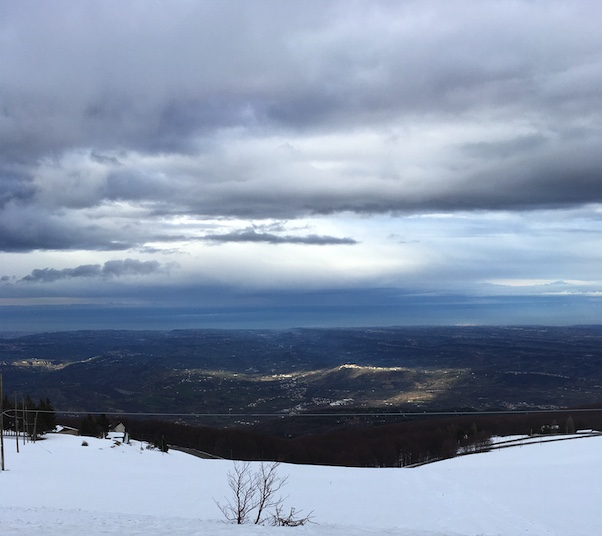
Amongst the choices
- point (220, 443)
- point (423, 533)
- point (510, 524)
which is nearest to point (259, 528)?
point (423, 533)

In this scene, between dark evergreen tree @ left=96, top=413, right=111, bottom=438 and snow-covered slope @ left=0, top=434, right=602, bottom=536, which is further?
dark evergreen tree @ left=96, top=413, right=111, bottom=438

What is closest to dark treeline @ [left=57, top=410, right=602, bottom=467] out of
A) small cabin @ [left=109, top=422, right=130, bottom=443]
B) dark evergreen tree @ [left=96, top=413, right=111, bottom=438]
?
small cabin @ [left=109, top=422, right=130, bottom=443]

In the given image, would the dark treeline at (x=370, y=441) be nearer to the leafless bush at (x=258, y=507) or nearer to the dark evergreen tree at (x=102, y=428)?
the dark evergreen tree at (x=102, y=428)

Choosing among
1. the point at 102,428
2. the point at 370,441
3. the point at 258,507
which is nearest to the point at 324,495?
the point at 258,507

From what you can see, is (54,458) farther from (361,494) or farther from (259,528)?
(259,528)

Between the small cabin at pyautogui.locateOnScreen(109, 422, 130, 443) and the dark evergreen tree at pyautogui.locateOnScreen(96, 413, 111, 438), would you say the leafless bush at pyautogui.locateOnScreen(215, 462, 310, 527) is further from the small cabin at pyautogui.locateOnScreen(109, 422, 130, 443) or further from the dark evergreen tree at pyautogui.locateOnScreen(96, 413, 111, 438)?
the dark evergreen tree at pyautogui.locateOnScreen(96, 413, 111, 438)

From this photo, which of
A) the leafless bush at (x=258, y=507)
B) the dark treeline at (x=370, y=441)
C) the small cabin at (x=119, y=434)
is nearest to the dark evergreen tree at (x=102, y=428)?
the small cabin at (x=119, y=434)

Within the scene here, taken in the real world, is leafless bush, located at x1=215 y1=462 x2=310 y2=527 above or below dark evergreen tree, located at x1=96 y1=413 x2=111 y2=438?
above
